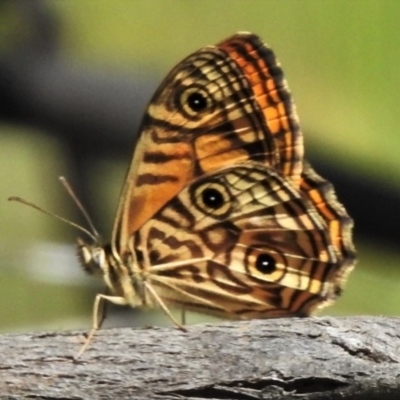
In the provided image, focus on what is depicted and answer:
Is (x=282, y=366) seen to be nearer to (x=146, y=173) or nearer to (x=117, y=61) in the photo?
(x=146, y=173)

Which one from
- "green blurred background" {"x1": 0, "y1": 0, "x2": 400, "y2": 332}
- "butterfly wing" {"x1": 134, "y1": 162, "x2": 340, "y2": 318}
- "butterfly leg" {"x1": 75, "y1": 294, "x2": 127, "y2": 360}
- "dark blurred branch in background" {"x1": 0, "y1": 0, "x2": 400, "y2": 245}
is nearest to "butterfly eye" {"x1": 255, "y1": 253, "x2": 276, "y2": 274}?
"butterfly wing" {"x1": 134, "y1": 162, "x2": 340, "y2": 318}

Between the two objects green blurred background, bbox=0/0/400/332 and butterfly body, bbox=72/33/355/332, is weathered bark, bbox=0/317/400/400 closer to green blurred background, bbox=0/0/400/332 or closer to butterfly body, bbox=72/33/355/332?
butterfly body, bbox=72/33/355/332

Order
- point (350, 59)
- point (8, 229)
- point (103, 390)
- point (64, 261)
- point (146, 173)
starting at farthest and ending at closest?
point (350, 59), point (8, 229), point (64, 261), point (146, 173), point (103, 390)

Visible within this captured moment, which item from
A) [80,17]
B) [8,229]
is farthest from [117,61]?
[8,229]

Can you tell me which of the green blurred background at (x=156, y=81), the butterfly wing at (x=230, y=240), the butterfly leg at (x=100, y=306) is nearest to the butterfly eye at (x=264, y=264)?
the butterfly wing at (x=230, y=240)

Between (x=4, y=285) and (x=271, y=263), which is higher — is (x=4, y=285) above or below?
below

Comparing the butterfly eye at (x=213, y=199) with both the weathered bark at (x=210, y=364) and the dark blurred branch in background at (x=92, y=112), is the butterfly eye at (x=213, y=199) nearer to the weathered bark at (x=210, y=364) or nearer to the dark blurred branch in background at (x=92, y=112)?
the weathered bark at (x=210, y=364)
